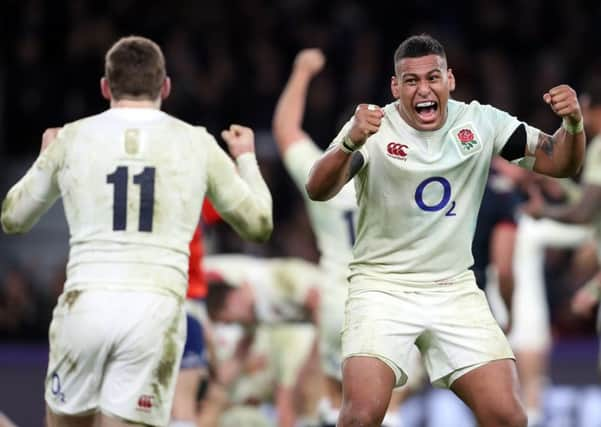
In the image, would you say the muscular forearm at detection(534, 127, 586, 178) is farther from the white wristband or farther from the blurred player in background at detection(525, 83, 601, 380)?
the blurred player in background at detection(525, 83, 601, 380)

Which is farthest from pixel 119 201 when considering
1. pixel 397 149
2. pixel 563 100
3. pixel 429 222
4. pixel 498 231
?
pixel 498 231

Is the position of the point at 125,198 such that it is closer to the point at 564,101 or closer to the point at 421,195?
the point at 421,195

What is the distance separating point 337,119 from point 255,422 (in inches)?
233

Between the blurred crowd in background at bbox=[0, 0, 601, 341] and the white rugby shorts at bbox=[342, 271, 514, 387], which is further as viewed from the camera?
the blurred crowd in background at bbox=[0, 0, 601, 341]

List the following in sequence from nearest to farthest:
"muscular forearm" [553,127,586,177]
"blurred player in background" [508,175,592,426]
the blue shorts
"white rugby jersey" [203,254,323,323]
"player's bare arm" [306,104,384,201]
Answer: "player's bare arm" [306,104,384,201]
"muscular forearm" [553,127,586,177]
the blue shorts
"white rugby jersey" [203,254,323,323]
"blurred player in background" [508,175,592,426]

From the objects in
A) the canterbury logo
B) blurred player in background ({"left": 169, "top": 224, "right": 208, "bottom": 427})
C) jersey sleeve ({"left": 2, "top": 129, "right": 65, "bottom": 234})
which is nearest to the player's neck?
jersey sleeve ({"left": 2, "top": 129, "right": 65, "bottom": 234})

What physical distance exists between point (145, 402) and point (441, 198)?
4.94 feet

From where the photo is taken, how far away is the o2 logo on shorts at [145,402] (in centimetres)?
580

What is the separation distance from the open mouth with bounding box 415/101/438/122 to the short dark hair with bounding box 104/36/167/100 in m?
1.08

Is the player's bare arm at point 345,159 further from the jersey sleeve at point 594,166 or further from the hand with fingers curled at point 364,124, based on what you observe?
the jersey sleeve at point 594,166

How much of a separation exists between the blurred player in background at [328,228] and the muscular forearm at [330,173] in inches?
94.2

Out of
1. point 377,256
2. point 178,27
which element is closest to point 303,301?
point 377,256

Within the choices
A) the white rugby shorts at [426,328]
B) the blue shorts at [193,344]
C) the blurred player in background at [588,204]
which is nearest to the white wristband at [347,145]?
the white rugby shorts at [426,328]

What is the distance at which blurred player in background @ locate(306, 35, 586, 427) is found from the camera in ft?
20.1
